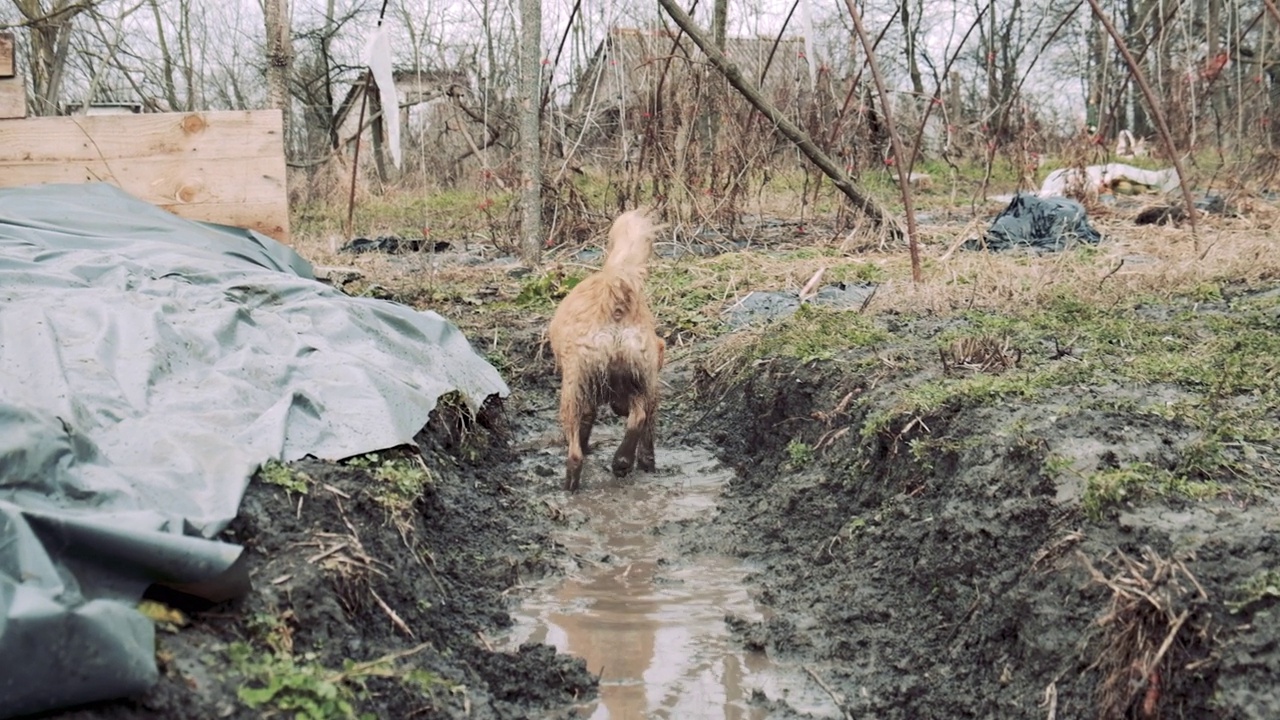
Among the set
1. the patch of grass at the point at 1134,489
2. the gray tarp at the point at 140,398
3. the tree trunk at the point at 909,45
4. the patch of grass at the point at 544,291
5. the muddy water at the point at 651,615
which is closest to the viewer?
the gray tarp at the point at 140,398

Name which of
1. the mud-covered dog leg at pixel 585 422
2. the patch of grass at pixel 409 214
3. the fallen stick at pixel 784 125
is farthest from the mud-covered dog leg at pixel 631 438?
the patch of grass at pixel 409 214

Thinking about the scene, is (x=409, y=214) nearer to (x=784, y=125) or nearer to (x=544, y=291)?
(x=784, y=125)

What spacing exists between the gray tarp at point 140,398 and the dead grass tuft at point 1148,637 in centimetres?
254

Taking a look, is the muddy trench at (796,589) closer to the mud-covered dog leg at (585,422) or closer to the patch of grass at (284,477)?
the patch of grass at (284,477)

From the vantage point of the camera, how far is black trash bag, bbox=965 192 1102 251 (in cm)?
1248

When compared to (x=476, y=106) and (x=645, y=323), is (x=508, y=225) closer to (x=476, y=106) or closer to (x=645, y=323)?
(x=476, y=106)

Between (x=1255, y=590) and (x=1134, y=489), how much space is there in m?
0.77

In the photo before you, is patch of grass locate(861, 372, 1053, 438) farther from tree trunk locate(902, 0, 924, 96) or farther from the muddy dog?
tree trunk locate(902, 0, 924, 96)

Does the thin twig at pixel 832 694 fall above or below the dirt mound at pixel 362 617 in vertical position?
below

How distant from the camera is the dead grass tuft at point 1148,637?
2949mm

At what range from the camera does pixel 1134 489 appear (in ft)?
12.2

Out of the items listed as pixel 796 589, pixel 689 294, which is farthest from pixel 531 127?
pixel 796 589

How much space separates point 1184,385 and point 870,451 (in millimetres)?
1504

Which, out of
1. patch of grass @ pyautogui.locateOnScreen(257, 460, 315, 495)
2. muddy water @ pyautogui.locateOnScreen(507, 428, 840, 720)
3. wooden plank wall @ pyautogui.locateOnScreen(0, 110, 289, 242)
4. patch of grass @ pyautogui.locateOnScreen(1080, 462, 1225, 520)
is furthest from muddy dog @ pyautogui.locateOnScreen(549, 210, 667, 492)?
wooden plank wall @ pyautogui.locateOnScreen(0, 110, 289, 242)
